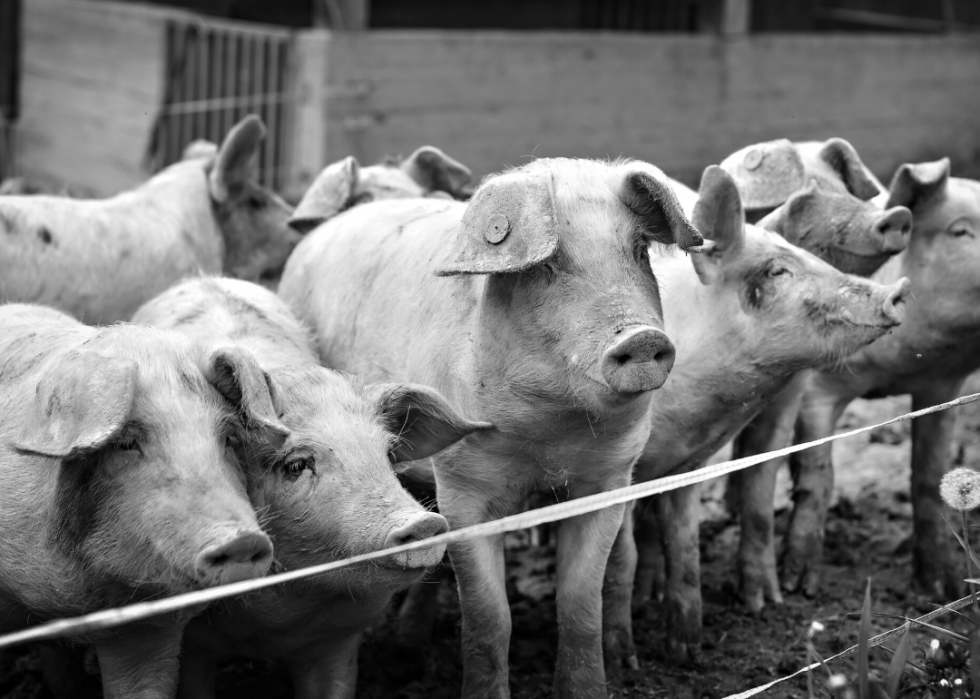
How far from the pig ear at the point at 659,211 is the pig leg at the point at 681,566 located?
1.55 m

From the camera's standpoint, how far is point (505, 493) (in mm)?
4820

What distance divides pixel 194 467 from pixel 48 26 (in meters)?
10.3

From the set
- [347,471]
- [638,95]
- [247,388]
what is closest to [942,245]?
[347,471]

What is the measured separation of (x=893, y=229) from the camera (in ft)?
19.4

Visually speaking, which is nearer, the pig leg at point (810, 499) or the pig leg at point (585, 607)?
the pig leg at point (585, 607)

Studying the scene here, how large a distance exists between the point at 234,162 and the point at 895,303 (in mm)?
3851

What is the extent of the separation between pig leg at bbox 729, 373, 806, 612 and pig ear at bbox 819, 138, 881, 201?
0.99 meters

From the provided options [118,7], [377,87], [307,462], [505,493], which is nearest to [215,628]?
[307,462]

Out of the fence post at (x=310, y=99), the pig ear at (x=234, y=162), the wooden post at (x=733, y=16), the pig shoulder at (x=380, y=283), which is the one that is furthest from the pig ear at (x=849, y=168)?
the wooden post at (x=733, y=16)

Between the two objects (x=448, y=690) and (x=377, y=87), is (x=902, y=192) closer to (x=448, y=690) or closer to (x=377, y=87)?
(x=448, y=690)

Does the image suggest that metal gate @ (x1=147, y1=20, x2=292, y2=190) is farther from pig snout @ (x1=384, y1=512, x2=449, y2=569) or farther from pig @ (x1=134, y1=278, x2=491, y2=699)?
pig snout @ (x1=384, y1=512, x2=449, y2=569)

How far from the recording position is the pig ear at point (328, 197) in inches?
264

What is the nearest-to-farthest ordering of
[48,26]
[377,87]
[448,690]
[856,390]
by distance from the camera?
[448,690] → [856,390] → [377,87] → [48,26]

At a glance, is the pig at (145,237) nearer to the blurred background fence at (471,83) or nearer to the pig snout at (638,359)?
the pig snout at (638,359)
